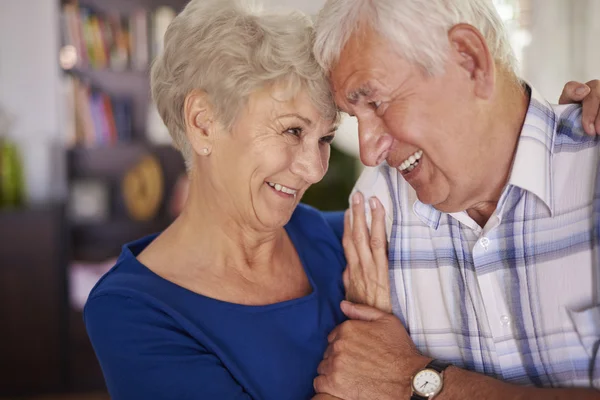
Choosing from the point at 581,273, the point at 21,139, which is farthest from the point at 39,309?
the point at 581,273

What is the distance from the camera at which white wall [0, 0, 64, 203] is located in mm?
4871

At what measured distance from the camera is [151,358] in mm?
1501

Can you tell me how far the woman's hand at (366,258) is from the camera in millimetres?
1757

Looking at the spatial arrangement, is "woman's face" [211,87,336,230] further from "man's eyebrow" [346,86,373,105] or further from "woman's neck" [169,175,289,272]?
"man's eyebrow" [346,86,373,105]

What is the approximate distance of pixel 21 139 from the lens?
16.1ft

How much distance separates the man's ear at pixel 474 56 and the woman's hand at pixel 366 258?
449mm

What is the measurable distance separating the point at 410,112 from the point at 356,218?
409 millimetres

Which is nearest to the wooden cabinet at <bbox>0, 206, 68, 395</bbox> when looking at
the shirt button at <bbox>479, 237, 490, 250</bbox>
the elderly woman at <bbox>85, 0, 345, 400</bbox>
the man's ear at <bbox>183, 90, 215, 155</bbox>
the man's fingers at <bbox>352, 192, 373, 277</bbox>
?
the elderly woman at <bbox>85, 0, 345, 400</bbox>

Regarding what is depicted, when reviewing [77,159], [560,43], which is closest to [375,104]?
[560,43]

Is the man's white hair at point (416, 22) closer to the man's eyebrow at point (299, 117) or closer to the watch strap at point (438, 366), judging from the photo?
the man's eyebrow at point (299, 117)

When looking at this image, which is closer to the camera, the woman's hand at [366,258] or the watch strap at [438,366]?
the watch strap at [438,366]

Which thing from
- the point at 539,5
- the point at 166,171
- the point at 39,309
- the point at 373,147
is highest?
the point at 539,5

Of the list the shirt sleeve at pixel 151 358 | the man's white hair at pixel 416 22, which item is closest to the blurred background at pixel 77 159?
the man's white hair at pixel 416 22

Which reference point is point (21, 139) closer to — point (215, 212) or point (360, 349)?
point (215, 212)
